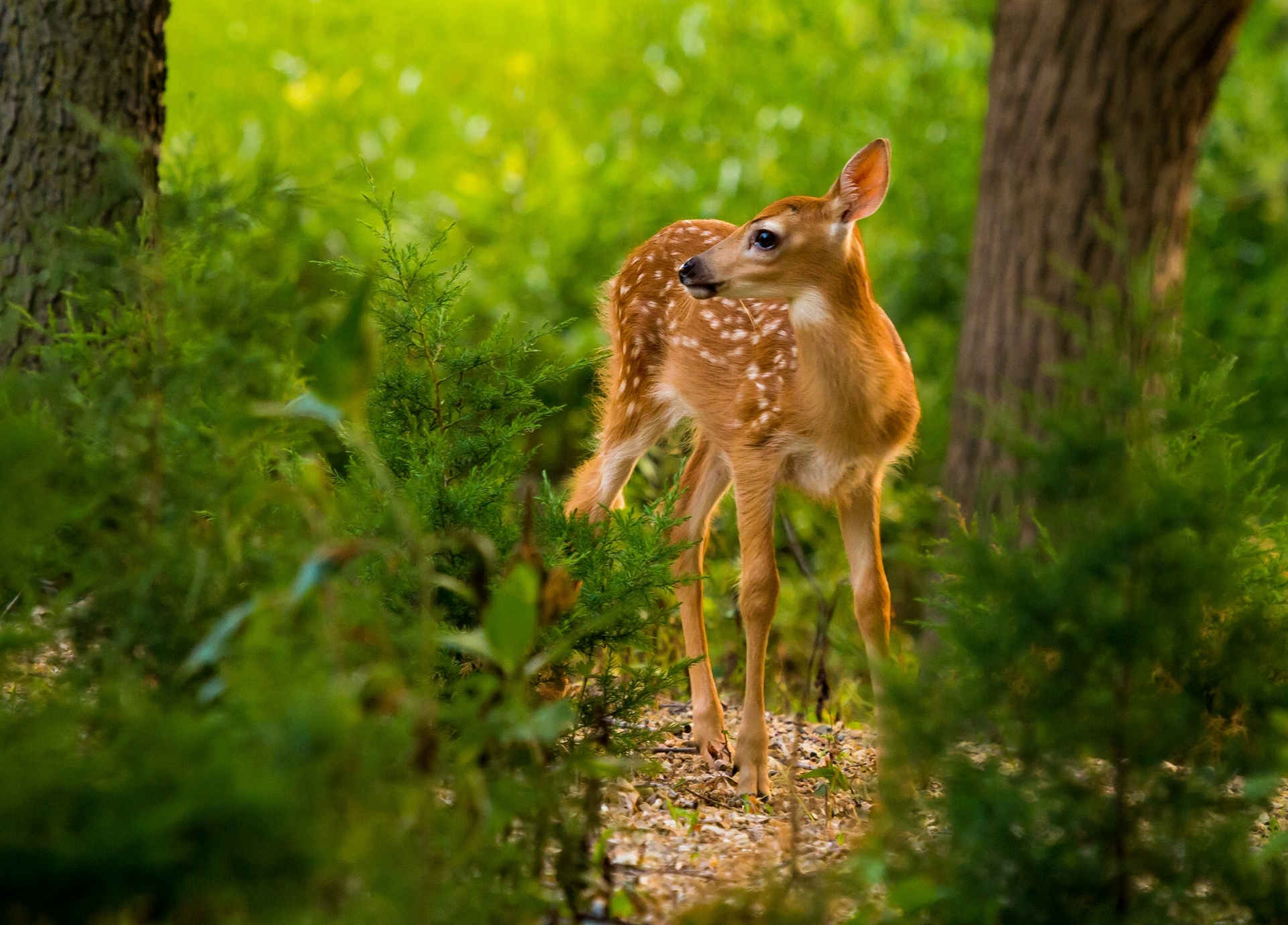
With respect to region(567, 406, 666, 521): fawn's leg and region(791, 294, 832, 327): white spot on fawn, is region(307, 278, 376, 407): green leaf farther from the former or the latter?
region(567, 406, 666, 521): fawn's leg

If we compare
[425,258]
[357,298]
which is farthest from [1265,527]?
[357,298]

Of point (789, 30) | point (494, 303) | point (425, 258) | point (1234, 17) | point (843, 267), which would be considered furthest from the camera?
point (789, 30)

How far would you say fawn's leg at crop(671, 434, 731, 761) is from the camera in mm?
4508

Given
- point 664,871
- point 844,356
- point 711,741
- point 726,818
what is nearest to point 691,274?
point 844,356

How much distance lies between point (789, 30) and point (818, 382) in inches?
216

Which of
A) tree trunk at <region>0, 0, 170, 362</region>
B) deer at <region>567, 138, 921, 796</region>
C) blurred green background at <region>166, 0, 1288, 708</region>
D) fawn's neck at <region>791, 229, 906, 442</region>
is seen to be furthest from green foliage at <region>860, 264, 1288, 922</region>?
blurred green background at <region>166, 0, 1288, 708</region>

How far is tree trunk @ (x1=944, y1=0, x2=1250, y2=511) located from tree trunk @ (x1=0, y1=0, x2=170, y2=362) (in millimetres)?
3458

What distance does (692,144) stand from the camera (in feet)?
29.7

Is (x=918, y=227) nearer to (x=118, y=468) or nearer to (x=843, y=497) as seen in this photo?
(x=843, y=497)

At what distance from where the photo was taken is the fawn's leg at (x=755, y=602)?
4.11 metres

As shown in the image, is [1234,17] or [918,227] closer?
[1234,17]

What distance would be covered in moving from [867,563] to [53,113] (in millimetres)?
2913

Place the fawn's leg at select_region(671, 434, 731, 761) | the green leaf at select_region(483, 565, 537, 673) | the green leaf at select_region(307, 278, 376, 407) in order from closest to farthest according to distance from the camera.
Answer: the green leaf at select_region(307, 278, 376, 407), the green leaf at select_region(483, 565, 537, 673), the fawn's leg at select_region(671, 434, 731, 761)

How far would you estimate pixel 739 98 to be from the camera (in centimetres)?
923
